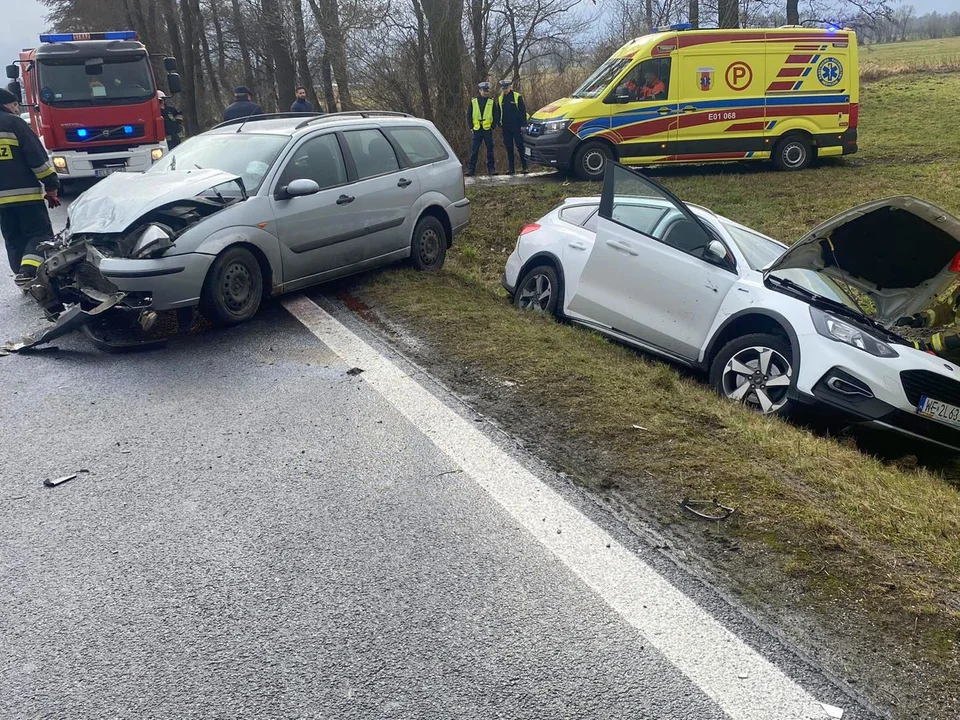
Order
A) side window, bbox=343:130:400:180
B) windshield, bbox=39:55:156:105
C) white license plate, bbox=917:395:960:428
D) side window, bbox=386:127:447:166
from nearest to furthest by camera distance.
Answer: white license plate, bbox=917:395:960:428 → side window, bbox=343:130:400:180 → side window, bbox=386:127:447:166 → windshield, bbox=39:55:156:105

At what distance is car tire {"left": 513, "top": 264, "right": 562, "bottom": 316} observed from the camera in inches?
303

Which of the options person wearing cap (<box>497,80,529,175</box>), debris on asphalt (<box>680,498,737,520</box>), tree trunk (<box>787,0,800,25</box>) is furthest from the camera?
tree trunk (<box>787,0,800,25</box>)

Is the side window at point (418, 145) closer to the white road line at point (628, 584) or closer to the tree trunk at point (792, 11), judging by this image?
the white road line at point (628, 584)

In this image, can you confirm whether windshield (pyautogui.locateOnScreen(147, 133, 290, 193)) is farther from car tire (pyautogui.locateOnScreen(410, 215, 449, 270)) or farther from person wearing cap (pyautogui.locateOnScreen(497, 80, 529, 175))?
person wearing cap (pyautogui.locateOnScreen(497, 80, 529, 175))

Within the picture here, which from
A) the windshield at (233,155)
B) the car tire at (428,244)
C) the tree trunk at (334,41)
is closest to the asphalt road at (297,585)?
the windshield at (233,155)

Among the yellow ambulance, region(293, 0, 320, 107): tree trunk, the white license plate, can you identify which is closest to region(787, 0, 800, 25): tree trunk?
the yellow ambulance

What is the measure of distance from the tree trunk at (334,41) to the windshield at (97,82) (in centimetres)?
748

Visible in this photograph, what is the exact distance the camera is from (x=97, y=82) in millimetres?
15891

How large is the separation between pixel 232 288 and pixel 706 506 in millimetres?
4534

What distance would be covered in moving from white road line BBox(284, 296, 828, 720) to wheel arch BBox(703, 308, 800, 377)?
2167mm

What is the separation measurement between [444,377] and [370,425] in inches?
35.7

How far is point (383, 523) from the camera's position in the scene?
13.0ft

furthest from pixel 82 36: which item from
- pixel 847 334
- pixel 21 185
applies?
pixel 847 334

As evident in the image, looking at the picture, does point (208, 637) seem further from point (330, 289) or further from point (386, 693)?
point (330, 289)
